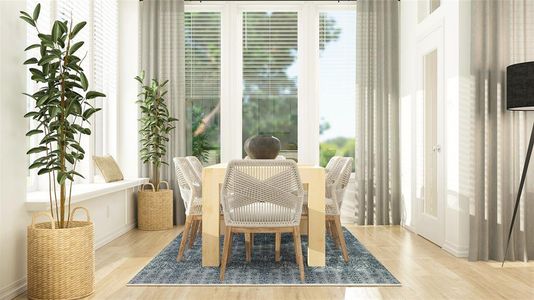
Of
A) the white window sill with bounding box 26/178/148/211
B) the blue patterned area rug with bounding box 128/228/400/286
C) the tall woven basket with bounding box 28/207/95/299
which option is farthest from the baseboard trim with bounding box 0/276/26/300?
the blue patterned area rug with bounding box 128/228/400/286

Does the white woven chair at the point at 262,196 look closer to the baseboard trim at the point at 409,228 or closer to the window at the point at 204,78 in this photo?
the baseboard trim at the point at 409,228

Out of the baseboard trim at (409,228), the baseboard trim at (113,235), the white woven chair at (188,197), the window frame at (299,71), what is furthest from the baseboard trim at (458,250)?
the baseboard trim at (113,235)

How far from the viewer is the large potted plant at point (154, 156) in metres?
5.63

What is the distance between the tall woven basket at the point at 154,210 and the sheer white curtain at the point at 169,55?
1.12ft

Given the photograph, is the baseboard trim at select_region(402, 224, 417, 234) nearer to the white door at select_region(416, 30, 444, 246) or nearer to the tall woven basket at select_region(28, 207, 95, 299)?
the white door at select_region(416, 30, 444, 246)

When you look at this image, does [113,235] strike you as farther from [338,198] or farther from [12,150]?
[338,198]

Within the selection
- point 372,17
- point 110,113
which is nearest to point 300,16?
point 372,17

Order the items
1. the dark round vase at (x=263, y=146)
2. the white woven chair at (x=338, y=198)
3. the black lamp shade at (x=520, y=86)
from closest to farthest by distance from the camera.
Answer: the black lamp shade at (x=520, y=86), the white woven chair at (x=338, y=198), the dark round vase at (x=263, y=146)

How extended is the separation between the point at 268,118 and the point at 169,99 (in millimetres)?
1257

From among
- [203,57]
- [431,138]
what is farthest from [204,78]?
[431,138]

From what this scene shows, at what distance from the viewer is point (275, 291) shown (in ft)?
10.2

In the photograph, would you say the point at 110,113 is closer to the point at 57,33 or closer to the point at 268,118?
the point at 268,118

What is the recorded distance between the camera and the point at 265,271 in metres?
3.61

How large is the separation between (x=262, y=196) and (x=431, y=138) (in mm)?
2499
